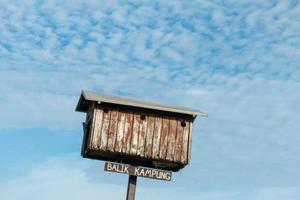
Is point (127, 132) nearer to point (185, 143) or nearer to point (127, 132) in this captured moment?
point (127, 132)

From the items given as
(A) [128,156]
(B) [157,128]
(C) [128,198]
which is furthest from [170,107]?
(C) [128,198]

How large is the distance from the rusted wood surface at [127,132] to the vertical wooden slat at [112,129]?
0.99ft

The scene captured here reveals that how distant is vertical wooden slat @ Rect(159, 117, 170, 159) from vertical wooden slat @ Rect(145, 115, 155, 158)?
1.06ft

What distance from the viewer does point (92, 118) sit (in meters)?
16.2

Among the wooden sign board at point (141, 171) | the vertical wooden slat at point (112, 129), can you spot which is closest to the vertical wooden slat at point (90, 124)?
the vertical wooden slat at point (112, 129)

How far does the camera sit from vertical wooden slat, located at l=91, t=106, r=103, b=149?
1583 cm

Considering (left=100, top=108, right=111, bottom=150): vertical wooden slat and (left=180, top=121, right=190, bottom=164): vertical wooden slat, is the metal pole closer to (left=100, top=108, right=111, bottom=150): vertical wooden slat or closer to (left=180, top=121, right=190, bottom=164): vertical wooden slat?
(left=100, top=108, right=111, bottom=150): vertical wooden slat

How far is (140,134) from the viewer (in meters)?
16.2

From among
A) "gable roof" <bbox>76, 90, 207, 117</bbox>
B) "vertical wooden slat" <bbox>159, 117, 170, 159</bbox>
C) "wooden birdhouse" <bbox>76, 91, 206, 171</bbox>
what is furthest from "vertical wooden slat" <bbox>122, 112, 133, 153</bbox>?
"vertical wooden slat" <bbox>159, 117, 170, 159</bbox>

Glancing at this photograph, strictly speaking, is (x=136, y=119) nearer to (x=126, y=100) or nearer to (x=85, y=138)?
(x=126, y=100)

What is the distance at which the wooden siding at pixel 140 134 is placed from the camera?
1595 cm

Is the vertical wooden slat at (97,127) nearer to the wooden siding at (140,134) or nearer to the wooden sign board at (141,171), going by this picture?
the wooden siding at (140,134)

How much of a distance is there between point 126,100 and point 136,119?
2.27ft

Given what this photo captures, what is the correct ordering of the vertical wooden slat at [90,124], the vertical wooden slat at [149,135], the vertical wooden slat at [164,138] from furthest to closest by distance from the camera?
1. the vertical wooden slat at [164,138]
2. the vertical wooden slat at [149,135]
3. the vertical wooden slat at [90,124]
